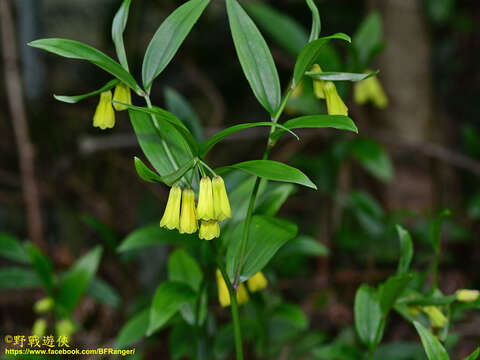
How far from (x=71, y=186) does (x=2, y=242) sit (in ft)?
4.80

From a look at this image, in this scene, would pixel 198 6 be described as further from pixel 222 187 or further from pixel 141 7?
pixel 141 7

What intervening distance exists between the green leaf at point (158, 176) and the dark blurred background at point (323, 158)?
1.11 metres

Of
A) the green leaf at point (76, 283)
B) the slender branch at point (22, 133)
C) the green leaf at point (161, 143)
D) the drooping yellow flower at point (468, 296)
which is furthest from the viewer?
the slender branch at point (22, 133)

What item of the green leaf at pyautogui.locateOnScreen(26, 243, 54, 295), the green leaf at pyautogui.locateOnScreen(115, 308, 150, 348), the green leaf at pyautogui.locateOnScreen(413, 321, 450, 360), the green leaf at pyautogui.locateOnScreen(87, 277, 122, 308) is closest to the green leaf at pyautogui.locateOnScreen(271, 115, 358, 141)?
the green leaf at pyautogui.locateOnScreen(413, 321, 450, 360)

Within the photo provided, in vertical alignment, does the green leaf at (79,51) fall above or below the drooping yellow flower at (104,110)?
above

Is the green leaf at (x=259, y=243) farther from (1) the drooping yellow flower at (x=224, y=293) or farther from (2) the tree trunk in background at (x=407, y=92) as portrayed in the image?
(2) the tree trunk in background at (x=407, y=92)

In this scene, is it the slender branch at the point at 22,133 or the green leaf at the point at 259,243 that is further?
the slender branch at the point at 22,133

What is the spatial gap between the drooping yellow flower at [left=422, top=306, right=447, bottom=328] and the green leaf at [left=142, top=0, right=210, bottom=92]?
3.34 ft

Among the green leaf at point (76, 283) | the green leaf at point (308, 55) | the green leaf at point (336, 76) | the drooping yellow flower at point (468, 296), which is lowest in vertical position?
the green leaf at point (76, 283)

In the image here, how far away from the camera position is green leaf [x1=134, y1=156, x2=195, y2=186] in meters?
1.03

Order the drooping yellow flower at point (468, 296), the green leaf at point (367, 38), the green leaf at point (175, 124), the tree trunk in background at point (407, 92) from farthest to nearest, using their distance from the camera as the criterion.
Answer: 1. the tree trunk in background at point (407, 92)
2. the green leaf at point (367, 38)
3. the drooping yellow flower at point (468, 296)
4. the green leaf at point (175, 124)

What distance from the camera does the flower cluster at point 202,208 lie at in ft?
3.59

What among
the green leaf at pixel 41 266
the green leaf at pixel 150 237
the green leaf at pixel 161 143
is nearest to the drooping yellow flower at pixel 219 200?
the green leaf at pixel 161 143

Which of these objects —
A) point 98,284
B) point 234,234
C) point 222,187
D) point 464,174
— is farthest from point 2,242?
point 464,174
